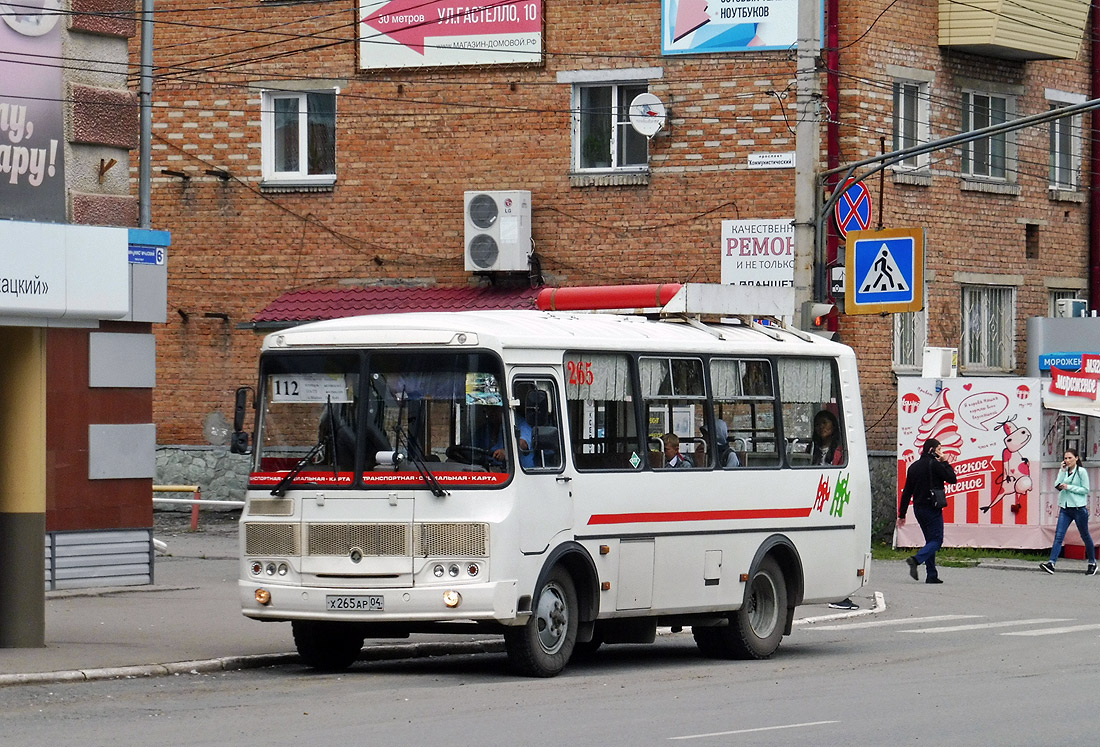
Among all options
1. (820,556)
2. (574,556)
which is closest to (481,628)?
(574,556)

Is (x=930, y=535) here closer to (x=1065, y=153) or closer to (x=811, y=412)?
(x=811, y=412)

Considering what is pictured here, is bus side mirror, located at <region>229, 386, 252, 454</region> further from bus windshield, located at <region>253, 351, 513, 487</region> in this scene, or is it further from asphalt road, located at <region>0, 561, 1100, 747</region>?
asphalt road, located at <region>0, 561, 1100, 747</region>

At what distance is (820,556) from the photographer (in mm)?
16797

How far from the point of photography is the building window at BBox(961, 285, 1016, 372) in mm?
31609

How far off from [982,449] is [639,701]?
17095mm

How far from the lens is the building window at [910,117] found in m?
30.2

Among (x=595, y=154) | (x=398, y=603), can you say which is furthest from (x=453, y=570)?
(x=595, y=154)

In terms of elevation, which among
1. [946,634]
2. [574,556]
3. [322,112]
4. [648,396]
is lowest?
[946,634]

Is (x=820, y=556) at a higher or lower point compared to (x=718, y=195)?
lower

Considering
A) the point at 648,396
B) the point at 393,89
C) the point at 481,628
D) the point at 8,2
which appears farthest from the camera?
the point at 393,89

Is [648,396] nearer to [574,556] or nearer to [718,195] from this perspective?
[574,556]

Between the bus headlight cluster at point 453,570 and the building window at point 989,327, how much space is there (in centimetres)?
1951

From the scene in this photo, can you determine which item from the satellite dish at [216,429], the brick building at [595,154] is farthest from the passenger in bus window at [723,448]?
the satellite dish at [216,429]

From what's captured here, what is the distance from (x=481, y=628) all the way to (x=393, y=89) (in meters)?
18.9
